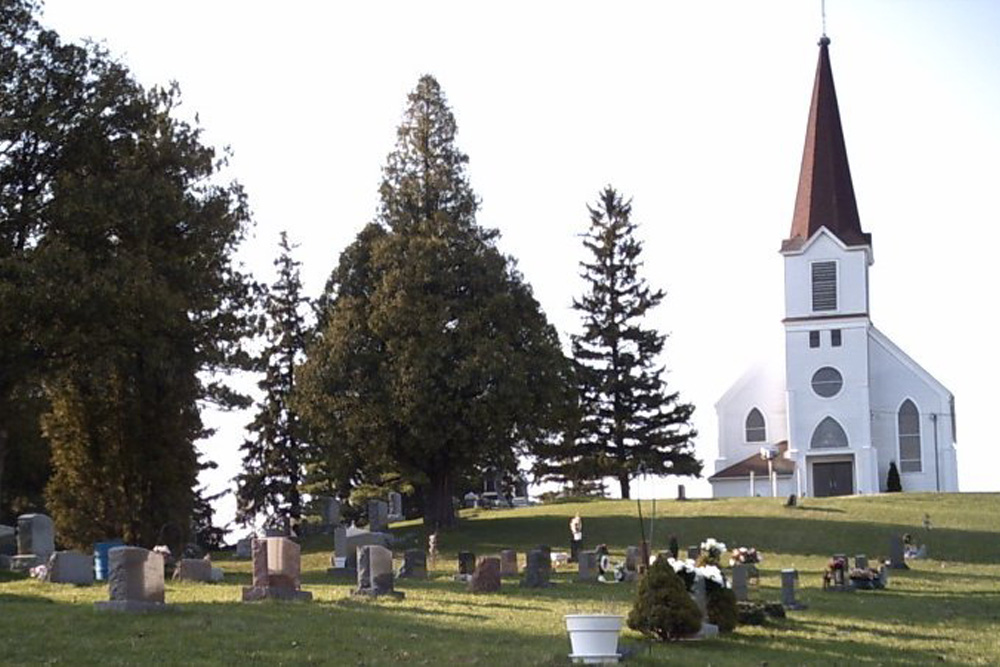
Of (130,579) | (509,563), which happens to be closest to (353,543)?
(509,563)

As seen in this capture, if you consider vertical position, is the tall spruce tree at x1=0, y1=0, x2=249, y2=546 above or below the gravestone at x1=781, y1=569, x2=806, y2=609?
above

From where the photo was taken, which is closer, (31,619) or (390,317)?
(31,619)

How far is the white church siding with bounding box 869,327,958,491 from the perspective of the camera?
67.1m

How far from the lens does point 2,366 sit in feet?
112

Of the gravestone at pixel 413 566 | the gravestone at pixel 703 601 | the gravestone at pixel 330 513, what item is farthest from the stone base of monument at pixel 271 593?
the gravestone at pixel 330 513

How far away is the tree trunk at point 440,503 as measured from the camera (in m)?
49.3

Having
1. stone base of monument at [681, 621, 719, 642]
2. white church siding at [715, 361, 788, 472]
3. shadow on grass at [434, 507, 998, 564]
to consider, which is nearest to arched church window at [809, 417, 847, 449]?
white church siding at [715, 361, 788, 472]

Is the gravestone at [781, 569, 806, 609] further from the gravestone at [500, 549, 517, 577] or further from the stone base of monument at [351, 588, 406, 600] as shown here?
the gravestone at [500, 549, 517, 577]

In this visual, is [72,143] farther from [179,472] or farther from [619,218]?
[619,218]

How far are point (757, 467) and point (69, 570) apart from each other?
47.0 meters

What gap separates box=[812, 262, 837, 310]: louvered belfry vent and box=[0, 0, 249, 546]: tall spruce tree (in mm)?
37027

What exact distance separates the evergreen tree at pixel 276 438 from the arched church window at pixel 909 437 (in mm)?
27062

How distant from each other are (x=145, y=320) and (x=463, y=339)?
51.8 feet

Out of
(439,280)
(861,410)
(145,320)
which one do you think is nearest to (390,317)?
(439,280)
